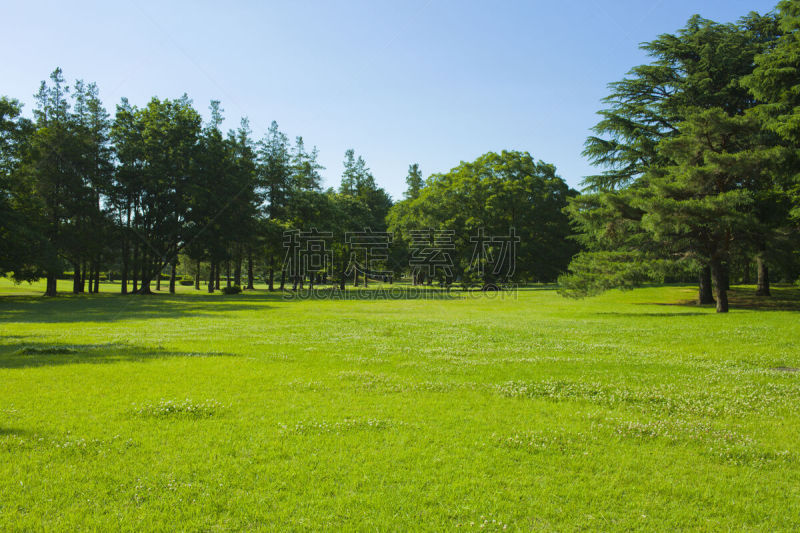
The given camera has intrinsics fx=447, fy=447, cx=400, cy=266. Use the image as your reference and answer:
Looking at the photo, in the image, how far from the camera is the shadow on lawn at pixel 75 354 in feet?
41.8

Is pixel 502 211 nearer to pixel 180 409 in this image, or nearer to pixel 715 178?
pixel 715 178

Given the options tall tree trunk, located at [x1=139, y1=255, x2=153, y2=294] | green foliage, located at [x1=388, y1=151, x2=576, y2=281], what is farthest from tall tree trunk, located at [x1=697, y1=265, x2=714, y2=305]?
tall tree trunk, located at [x1=139, y1=255, x2=153, y2=294]

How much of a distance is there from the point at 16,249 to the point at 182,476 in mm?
44281

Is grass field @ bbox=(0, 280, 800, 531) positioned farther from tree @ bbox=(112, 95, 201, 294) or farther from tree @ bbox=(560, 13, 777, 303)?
tree @ bbox=(112, 95, 201, 294)

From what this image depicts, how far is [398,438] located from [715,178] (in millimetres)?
29059

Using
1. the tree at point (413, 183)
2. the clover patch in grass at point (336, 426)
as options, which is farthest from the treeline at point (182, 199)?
the clover patch in grass at point (336, 426)

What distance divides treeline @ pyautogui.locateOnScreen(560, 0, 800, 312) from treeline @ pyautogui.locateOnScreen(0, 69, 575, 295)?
95.0 feet

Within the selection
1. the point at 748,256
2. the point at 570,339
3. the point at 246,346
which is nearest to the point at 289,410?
the point at 246,346

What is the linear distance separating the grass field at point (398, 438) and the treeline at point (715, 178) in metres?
13.1

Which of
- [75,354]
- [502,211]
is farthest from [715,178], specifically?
[502,211]

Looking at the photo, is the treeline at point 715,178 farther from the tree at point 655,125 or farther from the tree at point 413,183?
the tree at point 413,183

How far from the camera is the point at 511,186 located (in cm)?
6316

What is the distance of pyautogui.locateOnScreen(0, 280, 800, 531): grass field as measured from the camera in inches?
198

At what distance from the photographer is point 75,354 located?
14039mm
